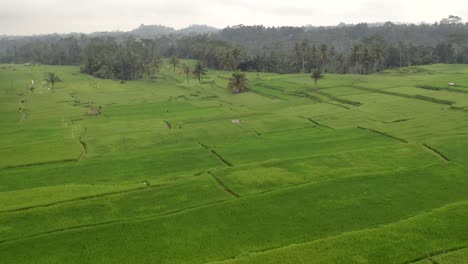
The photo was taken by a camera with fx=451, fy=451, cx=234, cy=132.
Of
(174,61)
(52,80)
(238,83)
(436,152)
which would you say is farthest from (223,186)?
(174,61)

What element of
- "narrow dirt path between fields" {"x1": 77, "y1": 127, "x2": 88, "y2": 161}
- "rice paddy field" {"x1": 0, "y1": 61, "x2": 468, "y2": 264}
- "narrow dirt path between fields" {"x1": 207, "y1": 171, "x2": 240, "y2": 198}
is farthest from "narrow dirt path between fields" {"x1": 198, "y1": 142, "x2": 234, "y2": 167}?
"narrow dirt path between fields" {"x1": 77, "y1": 127, "x2": 88, "y2": 161}

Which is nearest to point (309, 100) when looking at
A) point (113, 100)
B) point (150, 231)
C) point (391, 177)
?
point (113, 100)

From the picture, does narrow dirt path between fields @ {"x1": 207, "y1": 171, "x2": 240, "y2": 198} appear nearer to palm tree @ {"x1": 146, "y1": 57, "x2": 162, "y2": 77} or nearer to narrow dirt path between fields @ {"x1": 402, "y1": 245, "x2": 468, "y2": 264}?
narrow dirt path between fields @ {"x1": 402, "y1": 245, "x2": 468, "y2": 264}

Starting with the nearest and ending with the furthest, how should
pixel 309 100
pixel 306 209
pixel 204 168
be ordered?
pixel 306 209 → pixel 204 168 → pixel 309 100

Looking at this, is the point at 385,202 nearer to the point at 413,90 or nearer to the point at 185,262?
the point at 185,262

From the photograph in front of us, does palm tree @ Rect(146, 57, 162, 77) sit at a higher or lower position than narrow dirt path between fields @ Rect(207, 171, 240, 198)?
higher

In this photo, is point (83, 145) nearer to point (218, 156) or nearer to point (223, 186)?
point (218, 156)

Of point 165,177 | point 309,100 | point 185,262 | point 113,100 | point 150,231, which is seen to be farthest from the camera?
point 113,100

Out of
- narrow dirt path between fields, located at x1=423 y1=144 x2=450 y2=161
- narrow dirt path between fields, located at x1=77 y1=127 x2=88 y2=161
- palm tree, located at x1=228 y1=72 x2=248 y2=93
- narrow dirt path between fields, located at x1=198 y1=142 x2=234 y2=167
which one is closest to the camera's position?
narrow dirt path between fields, located at x1=423 y1=144 x2=450 y2=161

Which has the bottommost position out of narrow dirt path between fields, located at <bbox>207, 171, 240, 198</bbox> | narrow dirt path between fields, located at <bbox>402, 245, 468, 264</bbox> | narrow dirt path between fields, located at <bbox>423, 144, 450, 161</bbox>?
narrow dirt path between fields, located at <bbox>402, 245, 468, 264</bbox>
